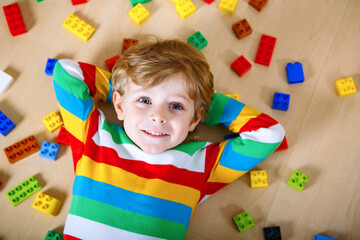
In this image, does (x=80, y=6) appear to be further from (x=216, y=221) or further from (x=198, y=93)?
(x=216, y=221)

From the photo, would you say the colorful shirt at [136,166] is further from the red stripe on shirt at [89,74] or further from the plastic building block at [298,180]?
the plastic building block at [298,180]

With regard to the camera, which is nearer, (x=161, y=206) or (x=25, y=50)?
(x=161, y=206)

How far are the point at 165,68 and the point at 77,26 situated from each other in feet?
1.82

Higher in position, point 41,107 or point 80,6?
point 80,6

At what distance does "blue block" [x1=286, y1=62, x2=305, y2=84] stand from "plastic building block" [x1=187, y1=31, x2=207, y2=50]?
372 millimetres

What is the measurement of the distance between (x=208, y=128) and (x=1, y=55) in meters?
0.90

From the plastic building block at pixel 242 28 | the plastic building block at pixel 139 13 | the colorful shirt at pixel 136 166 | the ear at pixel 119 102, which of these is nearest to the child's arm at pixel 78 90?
the colorful shirt at pixel 136 166

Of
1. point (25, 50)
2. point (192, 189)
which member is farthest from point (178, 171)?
point (25, 50)

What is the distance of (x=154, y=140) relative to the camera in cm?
97

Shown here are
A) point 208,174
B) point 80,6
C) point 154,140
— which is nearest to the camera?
point 154,140

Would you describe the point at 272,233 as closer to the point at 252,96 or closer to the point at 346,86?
the point at 252,96

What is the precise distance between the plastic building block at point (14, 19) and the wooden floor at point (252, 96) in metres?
0.03

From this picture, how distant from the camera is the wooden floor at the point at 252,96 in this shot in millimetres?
1168

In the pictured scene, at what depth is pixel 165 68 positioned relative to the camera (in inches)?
38.0
